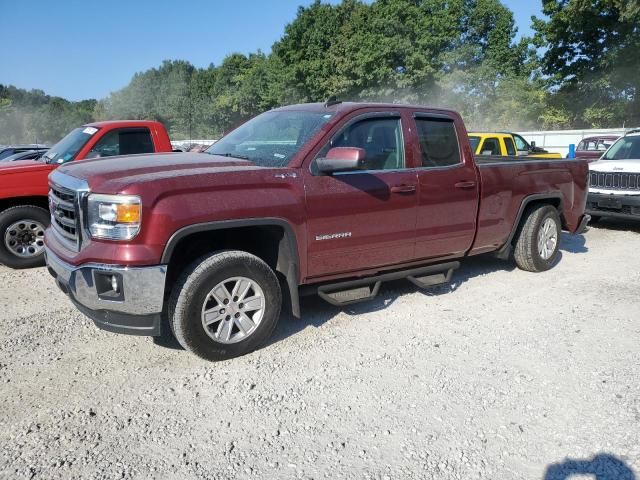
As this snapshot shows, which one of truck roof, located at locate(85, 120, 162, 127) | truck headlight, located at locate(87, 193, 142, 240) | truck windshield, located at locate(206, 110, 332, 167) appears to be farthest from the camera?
truck roof, located at locate(85, 120, 162, 127)

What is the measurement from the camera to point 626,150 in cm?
1002

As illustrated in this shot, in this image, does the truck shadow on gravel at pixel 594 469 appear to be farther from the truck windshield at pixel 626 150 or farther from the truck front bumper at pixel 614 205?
the truck windshield at pixel 626 150

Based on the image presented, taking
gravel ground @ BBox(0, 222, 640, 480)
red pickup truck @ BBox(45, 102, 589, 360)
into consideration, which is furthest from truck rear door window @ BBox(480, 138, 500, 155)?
gravel ground @ BBox(0, 222, 640, 480)

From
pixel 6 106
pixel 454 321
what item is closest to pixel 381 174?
pixel 454 321

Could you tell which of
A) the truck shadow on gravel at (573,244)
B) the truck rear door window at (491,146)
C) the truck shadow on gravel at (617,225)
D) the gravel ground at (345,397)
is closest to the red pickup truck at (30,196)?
the gravel ground at (345,397)

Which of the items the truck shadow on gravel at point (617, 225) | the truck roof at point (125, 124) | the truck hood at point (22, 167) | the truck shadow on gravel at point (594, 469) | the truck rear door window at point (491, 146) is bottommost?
the truck shadow on gravel at point (594, 469)

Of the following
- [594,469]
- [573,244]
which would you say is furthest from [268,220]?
[573,244]

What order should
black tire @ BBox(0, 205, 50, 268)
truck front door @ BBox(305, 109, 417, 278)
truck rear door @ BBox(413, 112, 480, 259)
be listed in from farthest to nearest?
black tire @ BBox(0, 205, 50, 268) → truck rear door @ BBox(413, 112, 480, 259) → truck front door @ BBox(305, 109, 417, 278)

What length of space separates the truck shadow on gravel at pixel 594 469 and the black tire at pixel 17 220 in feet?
20.2

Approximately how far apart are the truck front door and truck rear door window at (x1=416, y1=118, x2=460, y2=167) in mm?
270

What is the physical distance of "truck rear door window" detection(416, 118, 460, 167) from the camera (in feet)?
16.1

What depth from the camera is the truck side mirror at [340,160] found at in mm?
3891

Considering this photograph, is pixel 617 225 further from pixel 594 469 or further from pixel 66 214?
pixel 66 214

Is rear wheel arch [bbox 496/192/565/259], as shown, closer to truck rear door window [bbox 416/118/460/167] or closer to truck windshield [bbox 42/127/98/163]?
truck rear door window [bbox 416/118/460/167]
